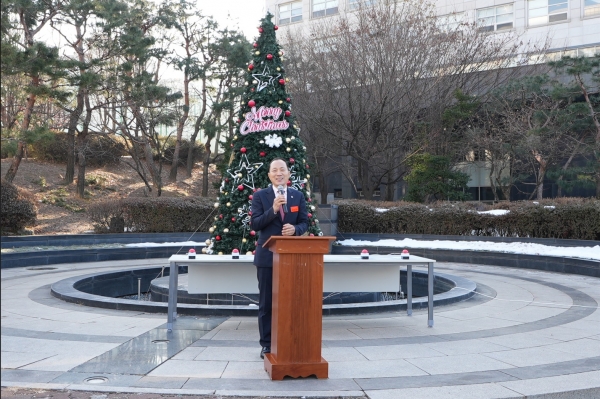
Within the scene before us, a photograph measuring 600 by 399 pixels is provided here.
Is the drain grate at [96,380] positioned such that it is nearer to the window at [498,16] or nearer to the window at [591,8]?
the window at [498,16]

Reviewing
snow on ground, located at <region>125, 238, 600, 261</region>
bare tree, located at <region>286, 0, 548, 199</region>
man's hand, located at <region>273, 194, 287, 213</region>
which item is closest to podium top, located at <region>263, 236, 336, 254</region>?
man's hand, located at <region>273, 194, 287, 213</region>

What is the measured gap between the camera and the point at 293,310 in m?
4.92

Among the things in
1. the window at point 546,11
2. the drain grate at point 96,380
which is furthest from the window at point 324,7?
the drain grate at point 96,380

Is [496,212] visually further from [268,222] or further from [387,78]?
[268,222]

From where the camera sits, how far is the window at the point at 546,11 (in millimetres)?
35094

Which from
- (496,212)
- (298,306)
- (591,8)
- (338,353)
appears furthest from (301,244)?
(591,8)

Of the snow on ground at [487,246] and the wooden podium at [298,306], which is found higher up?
the wooden podium at [298,306]

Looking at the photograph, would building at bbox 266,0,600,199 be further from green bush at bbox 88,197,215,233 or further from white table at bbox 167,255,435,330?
white table at bbox 167,255,435,330

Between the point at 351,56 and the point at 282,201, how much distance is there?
2020 cm

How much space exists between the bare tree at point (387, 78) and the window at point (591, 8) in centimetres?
1050

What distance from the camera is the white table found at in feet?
24.3

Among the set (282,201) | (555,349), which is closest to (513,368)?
(555,349)

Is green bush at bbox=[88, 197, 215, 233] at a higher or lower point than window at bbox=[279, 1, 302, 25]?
lower

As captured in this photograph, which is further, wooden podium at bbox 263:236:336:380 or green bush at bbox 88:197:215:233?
green bush at bbox 88:197:215:233
